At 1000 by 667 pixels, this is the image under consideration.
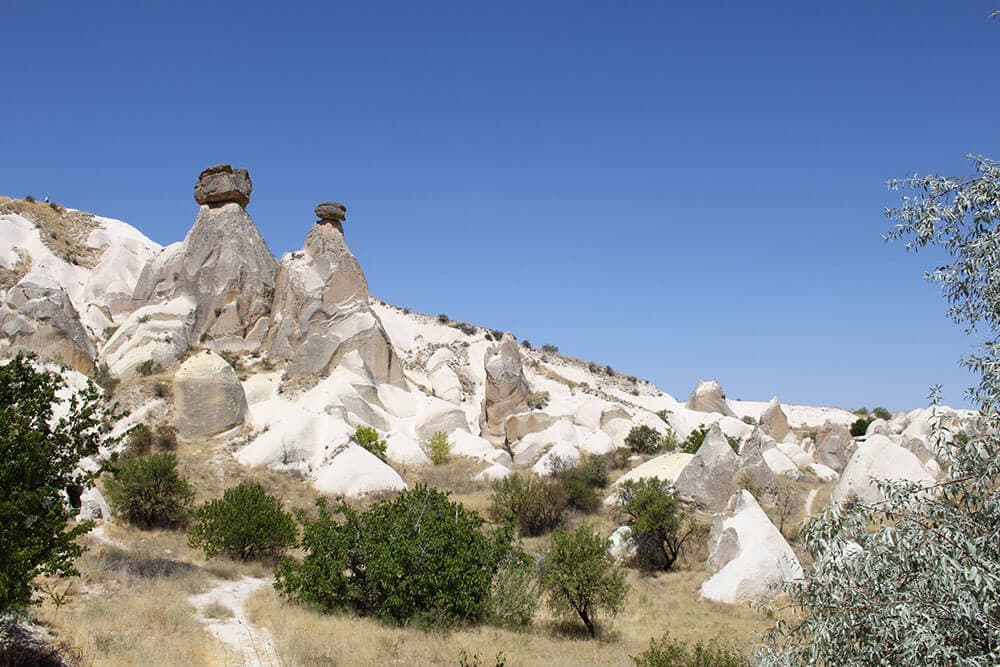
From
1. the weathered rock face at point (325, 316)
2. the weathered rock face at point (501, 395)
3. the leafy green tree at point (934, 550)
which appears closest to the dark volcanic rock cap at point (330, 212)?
the weathered rock face at point (325, 316)

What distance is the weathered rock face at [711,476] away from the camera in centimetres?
1800

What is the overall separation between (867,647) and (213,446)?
2147 centimetres

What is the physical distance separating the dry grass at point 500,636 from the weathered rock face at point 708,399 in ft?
90.0

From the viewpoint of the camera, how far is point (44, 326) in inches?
1017

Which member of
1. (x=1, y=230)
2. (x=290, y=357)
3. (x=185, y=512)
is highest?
(x=1, y=230)

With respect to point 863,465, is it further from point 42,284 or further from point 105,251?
point 105,251

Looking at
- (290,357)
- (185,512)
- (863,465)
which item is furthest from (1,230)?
(863,465)

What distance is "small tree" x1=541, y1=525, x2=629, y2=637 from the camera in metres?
11.4

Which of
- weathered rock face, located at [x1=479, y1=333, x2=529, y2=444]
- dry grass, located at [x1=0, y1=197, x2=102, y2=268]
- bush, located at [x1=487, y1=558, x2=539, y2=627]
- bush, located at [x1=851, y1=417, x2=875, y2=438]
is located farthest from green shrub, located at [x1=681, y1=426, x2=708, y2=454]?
dry grass, located at [x1=0, y1=197, x2=102, y2=268]

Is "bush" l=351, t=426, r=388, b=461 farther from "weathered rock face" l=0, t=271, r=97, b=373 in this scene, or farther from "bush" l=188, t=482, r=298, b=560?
"weathered rock face" l=0, t=271, r=97, b=373

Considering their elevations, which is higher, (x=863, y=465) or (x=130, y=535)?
(x=863, y=465)

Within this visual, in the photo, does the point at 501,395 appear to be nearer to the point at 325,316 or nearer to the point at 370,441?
the point at 325,316

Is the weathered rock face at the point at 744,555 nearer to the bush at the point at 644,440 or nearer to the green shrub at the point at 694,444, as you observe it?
the green shrub at the point at 694,444

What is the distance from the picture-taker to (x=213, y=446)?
2266 centimetres
